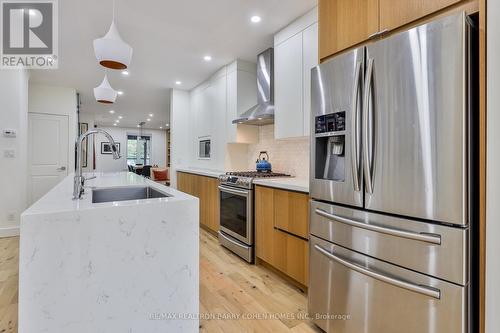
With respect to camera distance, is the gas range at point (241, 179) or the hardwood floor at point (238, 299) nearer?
the hardwood floor at point (238, 299)

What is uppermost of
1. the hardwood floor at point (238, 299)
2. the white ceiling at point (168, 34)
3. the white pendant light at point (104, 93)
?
the white ceiling at point (168, 34)

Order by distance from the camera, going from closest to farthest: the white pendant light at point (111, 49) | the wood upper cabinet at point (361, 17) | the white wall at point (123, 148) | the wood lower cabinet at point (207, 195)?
the wood upper cabinet at point (361, 17) < the white pendant light at point (111, 49) < the wood lower cabinet at point (207, 195) < the white wall at point (123, 148)

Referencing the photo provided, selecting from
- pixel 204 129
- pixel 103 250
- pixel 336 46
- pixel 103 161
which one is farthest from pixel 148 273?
pixel 103 161

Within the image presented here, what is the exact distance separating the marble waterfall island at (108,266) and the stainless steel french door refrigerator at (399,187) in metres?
0.90

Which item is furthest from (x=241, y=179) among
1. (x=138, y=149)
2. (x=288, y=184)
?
(x=138, y=149)

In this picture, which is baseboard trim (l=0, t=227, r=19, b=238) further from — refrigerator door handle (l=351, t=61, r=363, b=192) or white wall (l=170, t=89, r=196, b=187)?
refrigerator door handle (l=351, t=61, r=363, b=192)

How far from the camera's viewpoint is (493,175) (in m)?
1.02

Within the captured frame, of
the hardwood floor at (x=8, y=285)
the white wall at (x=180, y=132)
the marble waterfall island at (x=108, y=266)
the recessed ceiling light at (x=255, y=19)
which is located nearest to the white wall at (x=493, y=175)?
the marble waterfall island at (x=108, y=266)

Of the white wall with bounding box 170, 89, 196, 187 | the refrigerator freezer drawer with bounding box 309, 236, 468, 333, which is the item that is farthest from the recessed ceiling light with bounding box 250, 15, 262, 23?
the white wall with bounding box 170, 89, 196, 187

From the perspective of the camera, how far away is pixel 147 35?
3010mm

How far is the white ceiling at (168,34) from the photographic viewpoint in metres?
2.47

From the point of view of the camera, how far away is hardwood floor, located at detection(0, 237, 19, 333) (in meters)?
1.83

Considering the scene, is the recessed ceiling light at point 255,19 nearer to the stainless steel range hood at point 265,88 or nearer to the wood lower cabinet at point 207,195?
the stainless steel range hood at point 265,88

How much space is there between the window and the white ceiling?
7.33m
